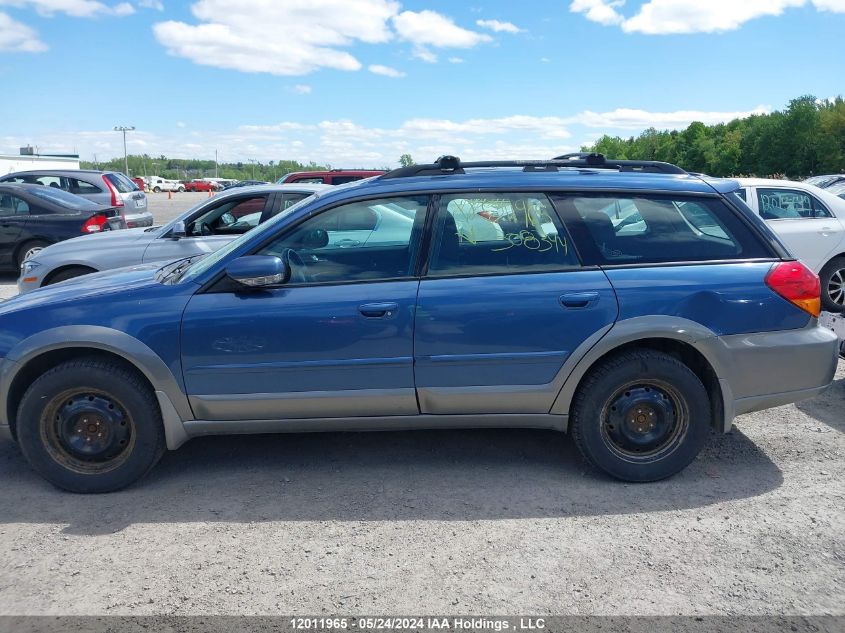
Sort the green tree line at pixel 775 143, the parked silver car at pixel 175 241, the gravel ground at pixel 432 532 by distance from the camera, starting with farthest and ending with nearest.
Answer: the green tree line at pixel 775 143
the parked silver car at pixel 175 241
the gravel ground at pixel 432 532

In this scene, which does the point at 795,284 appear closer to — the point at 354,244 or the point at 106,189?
the point at 354,244

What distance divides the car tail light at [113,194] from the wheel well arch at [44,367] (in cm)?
1158

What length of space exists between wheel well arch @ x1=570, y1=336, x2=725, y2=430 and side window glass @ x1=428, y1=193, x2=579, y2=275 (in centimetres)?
54

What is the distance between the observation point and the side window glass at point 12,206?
1160cm

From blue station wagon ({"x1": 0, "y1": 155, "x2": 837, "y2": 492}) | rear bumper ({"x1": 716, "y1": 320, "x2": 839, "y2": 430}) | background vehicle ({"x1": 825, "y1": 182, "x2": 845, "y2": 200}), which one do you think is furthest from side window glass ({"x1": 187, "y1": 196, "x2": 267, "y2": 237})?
background vehicle ({"x1": 825, "y1": 182, "x2": 845, "y2": 200})

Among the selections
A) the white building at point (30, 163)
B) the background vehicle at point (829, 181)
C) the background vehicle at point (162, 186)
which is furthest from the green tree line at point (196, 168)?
the background vehicle at point (829, 181)

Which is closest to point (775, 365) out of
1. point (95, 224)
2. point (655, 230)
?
point (655, 230)

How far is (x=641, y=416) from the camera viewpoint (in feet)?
12.9

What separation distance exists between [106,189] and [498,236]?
13.3 m

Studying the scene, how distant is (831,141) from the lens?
167ft

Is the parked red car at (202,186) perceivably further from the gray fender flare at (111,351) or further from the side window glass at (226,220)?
the gray fender flare at (111,351)

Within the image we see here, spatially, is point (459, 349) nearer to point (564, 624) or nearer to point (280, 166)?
point (564, 624)

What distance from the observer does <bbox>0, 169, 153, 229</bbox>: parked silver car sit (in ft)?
48.7

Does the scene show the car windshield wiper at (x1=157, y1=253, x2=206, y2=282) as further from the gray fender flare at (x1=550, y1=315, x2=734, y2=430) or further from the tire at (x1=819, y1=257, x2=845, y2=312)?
the tire at (x1=819, y1=257, x2=845, y2=312)
